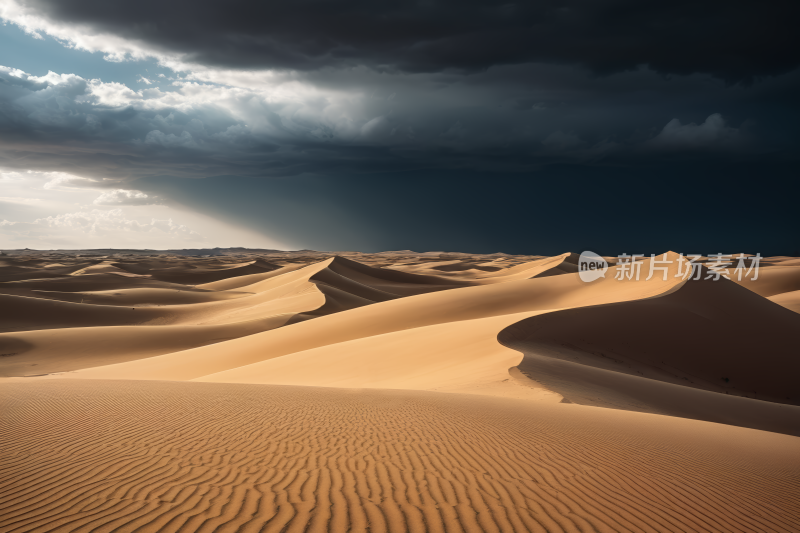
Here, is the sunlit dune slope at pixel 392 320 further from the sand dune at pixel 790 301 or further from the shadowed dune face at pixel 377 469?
the sand dune at pixel 790 301

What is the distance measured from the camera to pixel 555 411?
8.04 meters

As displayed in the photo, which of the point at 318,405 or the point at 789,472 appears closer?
the point at 789,472

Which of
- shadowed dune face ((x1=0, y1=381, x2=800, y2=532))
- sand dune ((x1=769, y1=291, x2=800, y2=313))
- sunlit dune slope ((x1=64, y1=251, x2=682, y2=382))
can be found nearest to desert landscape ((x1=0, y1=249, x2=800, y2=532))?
shadowed dune face ((x1=0, y1=381, x2=800, y2=532))

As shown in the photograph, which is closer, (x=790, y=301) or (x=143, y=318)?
(x=790, y=301)

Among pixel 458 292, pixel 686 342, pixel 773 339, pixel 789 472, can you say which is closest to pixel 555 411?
pixel 789 472

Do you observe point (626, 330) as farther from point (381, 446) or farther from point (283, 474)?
point (283, 474)

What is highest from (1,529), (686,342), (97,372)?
(1,529)

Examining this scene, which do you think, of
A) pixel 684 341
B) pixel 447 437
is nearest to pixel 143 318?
pixel 684 341

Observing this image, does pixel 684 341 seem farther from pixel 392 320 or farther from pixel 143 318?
pixel 143 318

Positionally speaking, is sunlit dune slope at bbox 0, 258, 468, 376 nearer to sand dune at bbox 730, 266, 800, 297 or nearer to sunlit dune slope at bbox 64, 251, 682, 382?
sunlit dune slope at bbox 64, 251, 682, 382

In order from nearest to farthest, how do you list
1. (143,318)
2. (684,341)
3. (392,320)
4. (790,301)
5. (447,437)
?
1. (447,437)
2. (684,341)
3. (392,320)
4. (790,301)
5. (143,318)

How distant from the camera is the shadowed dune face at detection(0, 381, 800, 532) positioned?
382 centimetres

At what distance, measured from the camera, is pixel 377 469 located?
16.0ft

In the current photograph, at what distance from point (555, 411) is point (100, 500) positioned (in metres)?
6.32
